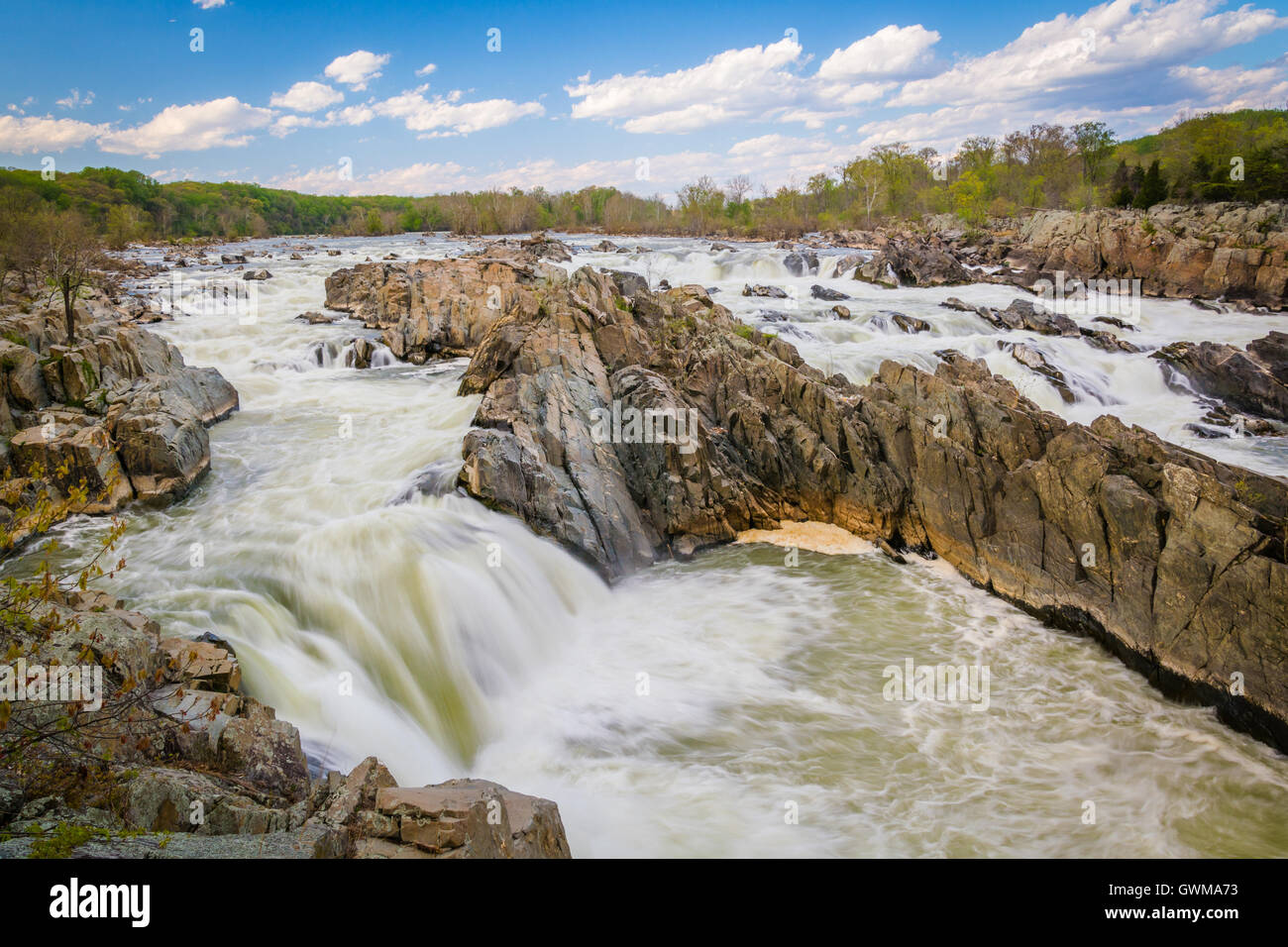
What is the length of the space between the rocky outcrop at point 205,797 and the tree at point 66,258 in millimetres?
14143

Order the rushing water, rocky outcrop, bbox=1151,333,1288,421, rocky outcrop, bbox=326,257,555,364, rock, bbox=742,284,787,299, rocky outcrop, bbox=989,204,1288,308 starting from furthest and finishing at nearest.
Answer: rock, bbox=742,284,787,299, rocky outcrop, bbox=989,204,1288,308, rocky outcrop, bbox=326,257,555,364, rocky outcrop, bbox=1151,333,1288,421, the rushing water

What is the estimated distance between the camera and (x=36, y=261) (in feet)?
80.7

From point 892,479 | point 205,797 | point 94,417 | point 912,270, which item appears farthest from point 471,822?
point 912,270

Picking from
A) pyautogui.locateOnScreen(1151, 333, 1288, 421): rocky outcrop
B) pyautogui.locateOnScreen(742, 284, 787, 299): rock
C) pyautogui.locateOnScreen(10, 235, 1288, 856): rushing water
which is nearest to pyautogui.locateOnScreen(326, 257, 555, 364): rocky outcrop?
pyautogui.locateOnScreen(10, 235, 1288, 856): rushing water

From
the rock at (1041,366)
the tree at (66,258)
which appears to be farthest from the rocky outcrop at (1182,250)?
the tree at (66,258)

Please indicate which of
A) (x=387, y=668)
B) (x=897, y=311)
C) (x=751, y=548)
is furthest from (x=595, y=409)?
(x=897, y=311)

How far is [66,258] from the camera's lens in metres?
23.6

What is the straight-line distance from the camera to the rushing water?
7.65m

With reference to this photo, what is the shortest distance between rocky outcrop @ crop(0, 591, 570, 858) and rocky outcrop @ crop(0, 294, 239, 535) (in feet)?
24.4

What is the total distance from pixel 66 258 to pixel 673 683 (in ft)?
88.5

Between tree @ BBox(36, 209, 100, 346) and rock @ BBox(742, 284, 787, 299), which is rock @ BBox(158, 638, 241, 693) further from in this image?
rock @ BBox(742, 284, 787, 299)

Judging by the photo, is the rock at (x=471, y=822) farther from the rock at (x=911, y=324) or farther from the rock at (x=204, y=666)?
the rock at (x=911, y=324)

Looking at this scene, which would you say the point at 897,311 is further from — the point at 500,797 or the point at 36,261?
the point at 36,261
